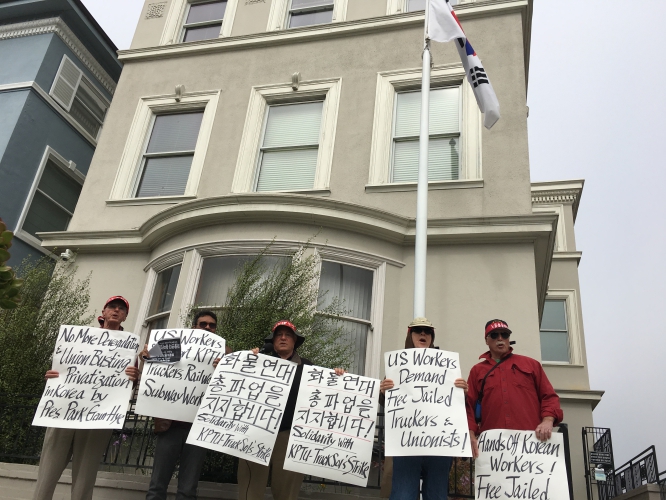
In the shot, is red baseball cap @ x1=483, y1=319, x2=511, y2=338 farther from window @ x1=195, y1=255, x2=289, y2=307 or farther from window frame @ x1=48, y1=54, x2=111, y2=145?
window frame @ x1=48, y1=54, x2=111, y2=145

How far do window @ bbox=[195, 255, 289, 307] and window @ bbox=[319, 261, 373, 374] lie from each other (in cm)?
78

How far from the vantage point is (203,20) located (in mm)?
14086

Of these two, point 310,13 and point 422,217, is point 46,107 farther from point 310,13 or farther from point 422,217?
point 422,217

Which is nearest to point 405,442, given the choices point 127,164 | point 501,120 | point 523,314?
point 523,314

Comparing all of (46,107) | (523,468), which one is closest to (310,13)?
(46,107)

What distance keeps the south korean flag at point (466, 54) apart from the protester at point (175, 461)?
6653mm

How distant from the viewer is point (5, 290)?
3043mm

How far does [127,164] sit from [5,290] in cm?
955

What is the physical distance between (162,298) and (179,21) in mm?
7751

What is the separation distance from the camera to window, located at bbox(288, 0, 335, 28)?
13.1 m

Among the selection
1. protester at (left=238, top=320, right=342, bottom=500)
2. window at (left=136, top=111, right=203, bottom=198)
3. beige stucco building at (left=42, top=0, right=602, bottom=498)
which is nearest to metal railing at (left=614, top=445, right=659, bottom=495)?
beige stucco building at (left=42, top=0, right=602, bottom=498)

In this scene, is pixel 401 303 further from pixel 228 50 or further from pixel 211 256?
pixel 228 50

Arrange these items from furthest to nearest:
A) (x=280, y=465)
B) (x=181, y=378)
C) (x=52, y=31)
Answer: (x=52, y=31) → (x=181, y=378) → (x=280, y=465)

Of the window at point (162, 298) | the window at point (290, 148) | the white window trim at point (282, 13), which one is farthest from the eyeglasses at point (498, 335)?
the white window trim at point (282, 13)
